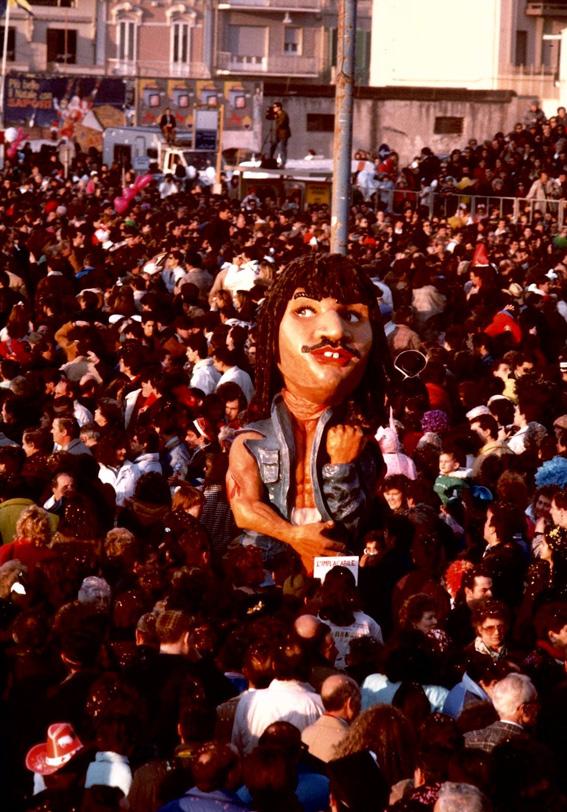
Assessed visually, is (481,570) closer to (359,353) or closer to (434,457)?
(359,353)

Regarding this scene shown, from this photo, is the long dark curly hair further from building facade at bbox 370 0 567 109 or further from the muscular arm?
building facade at bbox 370 0 567 109

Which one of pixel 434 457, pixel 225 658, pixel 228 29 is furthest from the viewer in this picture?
pixel 228 29

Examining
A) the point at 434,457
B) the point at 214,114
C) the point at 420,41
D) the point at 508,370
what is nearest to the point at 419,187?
the point at 214,114

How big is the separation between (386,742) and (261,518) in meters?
1.77

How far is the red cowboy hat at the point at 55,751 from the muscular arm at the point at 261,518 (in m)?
1.83

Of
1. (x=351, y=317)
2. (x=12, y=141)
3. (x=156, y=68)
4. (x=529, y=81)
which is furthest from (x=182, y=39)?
(x=351, y=317)

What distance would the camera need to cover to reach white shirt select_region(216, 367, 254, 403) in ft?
39.9

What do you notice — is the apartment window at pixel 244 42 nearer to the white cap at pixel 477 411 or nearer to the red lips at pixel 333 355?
the white cap at pixel 477 411

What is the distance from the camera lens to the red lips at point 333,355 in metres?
7.37

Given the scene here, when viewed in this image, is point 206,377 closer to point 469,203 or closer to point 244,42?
point 469,203

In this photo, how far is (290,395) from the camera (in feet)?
25.0

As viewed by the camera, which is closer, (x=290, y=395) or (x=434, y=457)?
(x=290, y=395)

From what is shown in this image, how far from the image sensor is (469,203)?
29891mm

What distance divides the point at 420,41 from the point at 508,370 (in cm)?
3343
